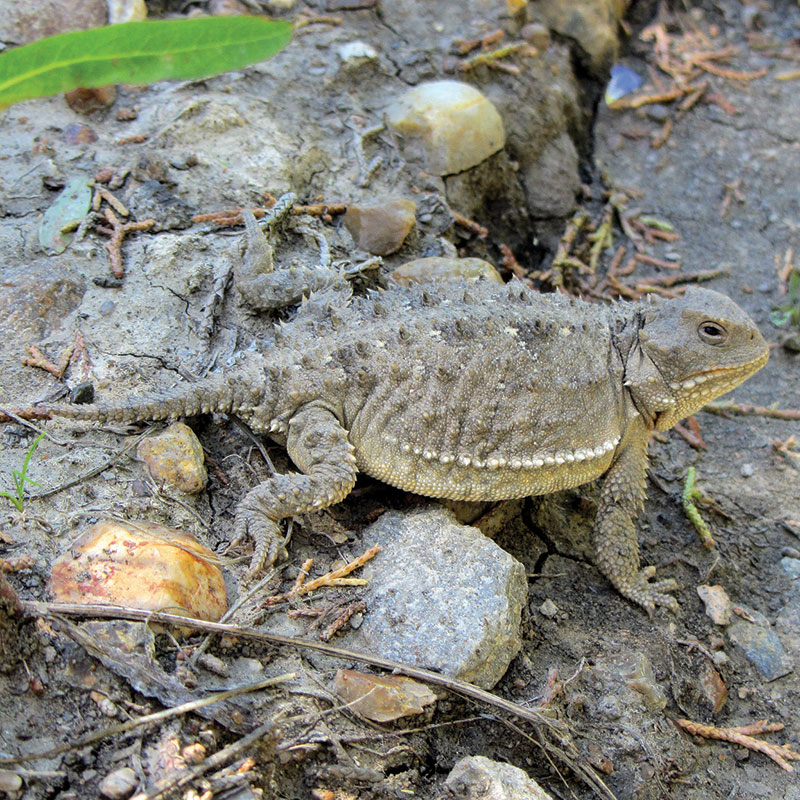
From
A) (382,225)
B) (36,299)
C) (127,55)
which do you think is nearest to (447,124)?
(382,225)

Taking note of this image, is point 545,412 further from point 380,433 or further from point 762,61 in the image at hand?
point 762,61

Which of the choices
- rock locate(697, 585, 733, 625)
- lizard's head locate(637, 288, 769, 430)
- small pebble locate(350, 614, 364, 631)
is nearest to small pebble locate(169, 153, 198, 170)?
lizard's head locate(637, 288, 769, 430)

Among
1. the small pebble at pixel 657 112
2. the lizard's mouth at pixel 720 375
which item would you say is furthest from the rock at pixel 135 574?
the small pebble at pixel 657 112

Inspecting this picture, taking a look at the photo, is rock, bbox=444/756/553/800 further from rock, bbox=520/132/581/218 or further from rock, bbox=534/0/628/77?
rock, bbox=534/0/628/77

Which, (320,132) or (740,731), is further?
(320,132)

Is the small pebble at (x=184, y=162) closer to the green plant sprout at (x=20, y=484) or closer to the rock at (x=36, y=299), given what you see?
the rock at (x=36, y=299)

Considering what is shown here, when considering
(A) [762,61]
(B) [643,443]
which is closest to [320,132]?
(B) [643,443]

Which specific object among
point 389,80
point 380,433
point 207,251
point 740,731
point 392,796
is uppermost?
point 389,80
